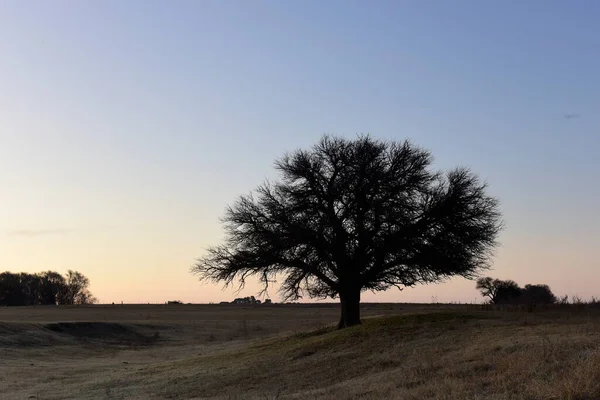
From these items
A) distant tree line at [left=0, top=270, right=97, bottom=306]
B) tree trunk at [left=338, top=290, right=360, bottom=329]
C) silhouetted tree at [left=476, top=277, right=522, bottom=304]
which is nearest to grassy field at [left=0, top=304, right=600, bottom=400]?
tree trunk at [left=338, top=290, right=360, bottom=329]

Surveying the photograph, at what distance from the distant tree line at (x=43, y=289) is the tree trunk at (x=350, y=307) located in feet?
426

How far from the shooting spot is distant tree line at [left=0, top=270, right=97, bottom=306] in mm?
148375

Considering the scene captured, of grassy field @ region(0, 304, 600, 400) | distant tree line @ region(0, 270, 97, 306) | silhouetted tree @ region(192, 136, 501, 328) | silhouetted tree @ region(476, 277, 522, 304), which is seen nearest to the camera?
grassy field @ region(0, 304, 600, 400)

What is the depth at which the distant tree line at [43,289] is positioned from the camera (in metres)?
148

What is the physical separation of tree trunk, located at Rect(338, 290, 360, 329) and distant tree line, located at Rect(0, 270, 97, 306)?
129735 mm

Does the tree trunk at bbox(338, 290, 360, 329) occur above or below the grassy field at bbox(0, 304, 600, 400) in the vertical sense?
above

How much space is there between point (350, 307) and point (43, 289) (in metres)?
137

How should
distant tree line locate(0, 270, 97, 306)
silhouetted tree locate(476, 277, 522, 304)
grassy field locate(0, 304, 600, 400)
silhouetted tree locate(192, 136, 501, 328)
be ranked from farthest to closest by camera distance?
distant tree line locate(0, 270, 97, 306)
silhouetted tree locate(476, 277, 522, 304)
silhouetted tree locate(192, 136, 501, 328)
grassy field locate(0, 304, 600, 400)

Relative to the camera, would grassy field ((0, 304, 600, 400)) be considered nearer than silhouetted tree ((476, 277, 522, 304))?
Yes

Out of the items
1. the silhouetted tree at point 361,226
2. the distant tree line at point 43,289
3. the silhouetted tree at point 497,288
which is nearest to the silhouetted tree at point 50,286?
the distant tree line at point 43,289

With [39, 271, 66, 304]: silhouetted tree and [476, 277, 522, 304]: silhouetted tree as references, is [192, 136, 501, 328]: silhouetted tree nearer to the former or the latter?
[476, 277, 522, 304]: silhouetted tree

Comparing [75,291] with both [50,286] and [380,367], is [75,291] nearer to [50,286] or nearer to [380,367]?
[50,286]

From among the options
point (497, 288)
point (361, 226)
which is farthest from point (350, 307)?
point (497, 288)

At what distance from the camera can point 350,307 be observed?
112 feet
